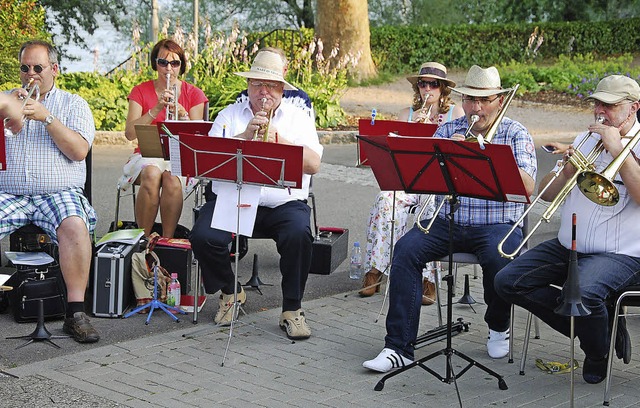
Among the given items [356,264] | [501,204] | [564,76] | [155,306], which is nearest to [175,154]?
[155,306]

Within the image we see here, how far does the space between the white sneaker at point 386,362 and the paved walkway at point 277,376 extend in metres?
0.05

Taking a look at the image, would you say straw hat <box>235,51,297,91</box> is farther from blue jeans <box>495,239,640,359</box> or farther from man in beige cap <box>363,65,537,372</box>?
blue jeans <box>495,239,640,359</box>

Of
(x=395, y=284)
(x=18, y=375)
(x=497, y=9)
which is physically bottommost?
(x=18, y=375)

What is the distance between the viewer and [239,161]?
555 cm

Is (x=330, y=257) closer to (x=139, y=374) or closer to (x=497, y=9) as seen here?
(x=139, y=374)

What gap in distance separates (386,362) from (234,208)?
129cm

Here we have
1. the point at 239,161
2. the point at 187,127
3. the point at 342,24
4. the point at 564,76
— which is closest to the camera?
the point at 239,161

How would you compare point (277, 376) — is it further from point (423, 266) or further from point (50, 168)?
point (50, 168)

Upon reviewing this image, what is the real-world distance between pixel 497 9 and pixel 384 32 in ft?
17.9

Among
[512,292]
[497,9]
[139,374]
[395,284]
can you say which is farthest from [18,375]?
[497,9]

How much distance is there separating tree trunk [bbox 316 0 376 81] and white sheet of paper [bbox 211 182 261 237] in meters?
13.5

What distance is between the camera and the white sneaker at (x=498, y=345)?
18.4 feet

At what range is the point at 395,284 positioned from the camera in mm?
5523

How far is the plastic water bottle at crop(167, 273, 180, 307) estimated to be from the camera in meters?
6.37
